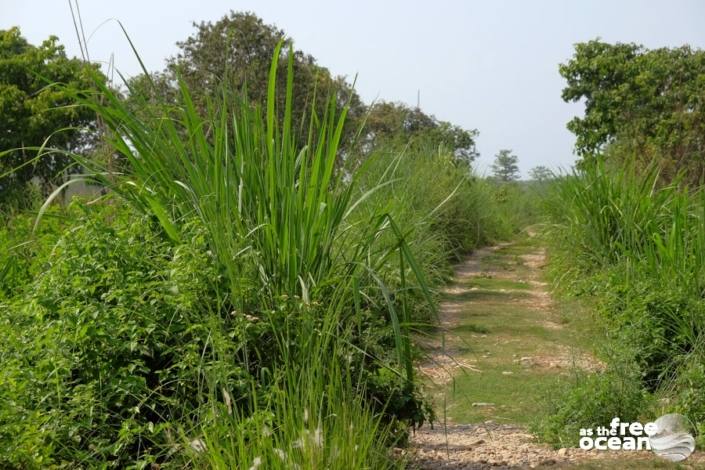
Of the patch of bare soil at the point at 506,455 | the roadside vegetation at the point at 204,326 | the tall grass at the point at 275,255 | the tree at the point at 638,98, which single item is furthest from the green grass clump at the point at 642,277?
the tree at the point at 638,98

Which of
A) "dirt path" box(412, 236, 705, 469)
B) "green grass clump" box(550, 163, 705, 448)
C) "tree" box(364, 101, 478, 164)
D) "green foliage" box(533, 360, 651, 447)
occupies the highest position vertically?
"tree" box(364, 101, 478, 164)

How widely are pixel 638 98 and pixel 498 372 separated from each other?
16532 mm

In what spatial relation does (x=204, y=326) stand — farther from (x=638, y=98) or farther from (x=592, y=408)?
(x=638, y=98)

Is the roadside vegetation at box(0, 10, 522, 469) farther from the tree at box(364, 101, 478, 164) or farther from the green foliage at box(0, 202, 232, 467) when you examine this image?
the tree at box(364, 101, 478, 164)

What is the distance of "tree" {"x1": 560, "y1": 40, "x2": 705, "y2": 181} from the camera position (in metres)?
17.8

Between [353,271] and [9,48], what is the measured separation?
20.0 meters

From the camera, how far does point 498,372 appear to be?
6.68 m

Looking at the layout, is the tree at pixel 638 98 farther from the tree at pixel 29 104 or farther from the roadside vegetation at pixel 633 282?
the tree at pixel 29 104

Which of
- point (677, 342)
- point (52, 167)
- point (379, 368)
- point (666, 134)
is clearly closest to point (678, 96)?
point (666, 134)

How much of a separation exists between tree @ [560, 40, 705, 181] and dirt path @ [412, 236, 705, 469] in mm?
6310

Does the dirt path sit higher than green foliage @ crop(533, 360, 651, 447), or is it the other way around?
green foliage @ crop(533, 360, 651, 447)

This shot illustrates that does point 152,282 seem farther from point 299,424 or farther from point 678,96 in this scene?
point 678,96

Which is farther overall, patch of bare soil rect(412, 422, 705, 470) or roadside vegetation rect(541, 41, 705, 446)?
roadside vegetation rect(541, 41, 705, 446)

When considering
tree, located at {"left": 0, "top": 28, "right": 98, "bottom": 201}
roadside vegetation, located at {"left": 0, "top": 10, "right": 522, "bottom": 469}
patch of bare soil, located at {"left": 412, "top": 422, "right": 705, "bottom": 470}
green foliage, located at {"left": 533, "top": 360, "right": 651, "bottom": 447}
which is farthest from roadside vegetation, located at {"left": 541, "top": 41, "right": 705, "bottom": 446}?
tree, located at {"left": 0, "top": 28, "right": 98, "bottom": 201}
